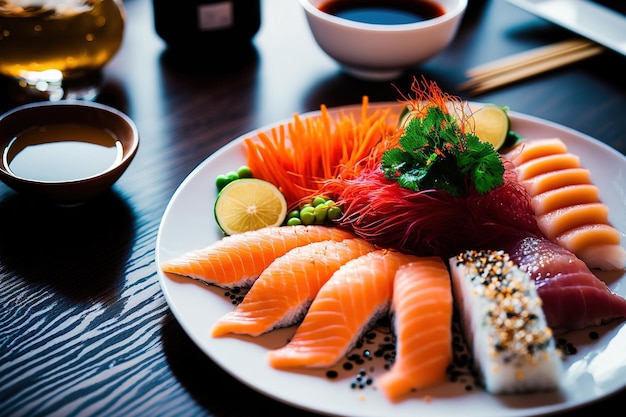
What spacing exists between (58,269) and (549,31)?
234 centimetres

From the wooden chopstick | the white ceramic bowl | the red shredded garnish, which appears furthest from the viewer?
the wooden chopstick

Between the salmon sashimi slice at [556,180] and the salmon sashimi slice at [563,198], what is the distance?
0.08 feet

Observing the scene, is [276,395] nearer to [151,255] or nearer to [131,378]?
[131,378]

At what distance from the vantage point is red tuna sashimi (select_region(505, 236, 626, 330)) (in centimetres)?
165

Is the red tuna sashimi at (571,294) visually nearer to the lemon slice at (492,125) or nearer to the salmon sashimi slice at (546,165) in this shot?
the salmon sashimi slice at (546,165)

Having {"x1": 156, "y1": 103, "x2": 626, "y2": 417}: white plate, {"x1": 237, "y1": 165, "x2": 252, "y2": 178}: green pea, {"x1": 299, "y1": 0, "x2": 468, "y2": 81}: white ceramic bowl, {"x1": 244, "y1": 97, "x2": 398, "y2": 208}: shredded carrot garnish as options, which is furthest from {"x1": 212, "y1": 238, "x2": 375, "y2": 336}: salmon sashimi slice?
{"x1": 299, "y1": 0, "x2": 468, "y2": 81}: white ceramic bowl

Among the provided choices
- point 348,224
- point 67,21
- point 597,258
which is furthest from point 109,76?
point 597,258

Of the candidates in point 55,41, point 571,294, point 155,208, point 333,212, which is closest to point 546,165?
point 571,294

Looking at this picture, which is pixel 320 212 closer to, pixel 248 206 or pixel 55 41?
pixel 248 206

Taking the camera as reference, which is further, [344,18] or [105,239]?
[344,18]

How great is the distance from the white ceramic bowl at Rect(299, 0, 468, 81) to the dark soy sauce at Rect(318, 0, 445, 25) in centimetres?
4

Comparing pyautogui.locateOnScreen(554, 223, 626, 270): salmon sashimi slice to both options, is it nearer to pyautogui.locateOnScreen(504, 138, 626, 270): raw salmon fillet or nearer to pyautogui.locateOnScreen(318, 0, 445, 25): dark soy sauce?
pyautogui.locateOnScreen(504, 138, 626, 270): raw salmon fillet

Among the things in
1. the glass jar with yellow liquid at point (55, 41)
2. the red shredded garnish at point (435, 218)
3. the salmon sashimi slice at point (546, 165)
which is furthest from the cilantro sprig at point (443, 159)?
the glass jar with yellow liquid at point (55, 41)

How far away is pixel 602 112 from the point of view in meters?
2.65
